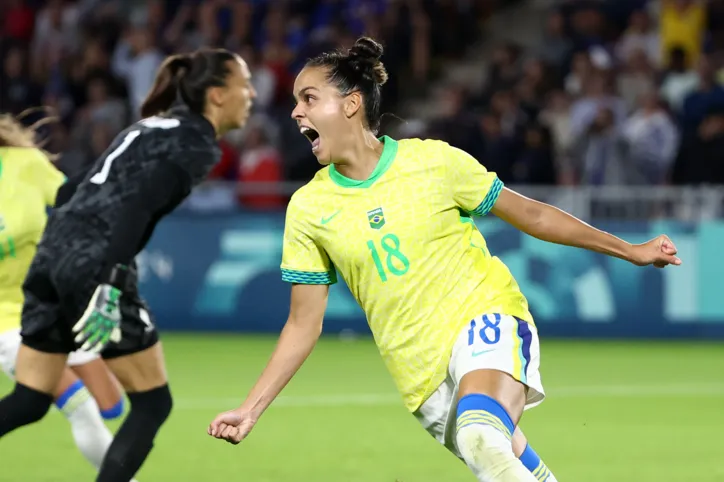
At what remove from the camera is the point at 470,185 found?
17.4 feet

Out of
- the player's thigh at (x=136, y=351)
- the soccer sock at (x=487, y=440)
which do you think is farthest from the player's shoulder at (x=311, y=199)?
the player's thigh at (x=136, y=351)

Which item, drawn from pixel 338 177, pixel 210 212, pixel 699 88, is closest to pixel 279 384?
pixel 338 177

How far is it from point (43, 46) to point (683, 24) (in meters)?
8.87

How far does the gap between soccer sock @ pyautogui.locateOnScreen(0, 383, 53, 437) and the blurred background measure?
4.63 m

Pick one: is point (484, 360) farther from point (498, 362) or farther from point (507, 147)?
point (507, 147)

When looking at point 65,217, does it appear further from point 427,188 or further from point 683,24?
point 683,24

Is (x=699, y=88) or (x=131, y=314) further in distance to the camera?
(x=699, y=88)

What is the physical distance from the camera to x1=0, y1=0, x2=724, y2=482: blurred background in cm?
1467

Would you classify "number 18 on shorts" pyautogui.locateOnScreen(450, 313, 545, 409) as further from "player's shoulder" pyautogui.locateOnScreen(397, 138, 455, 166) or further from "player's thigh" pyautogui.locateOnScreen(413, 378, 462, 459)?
"player's shoulder" pyautogui.locateOnScreen(397, 138, 455, 166)

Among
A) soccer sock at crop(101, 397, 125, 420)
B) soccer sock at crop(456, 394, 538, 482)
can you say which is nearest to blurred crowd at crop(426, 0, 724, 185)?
soccer sock at crop(101, 397, 125, 420)

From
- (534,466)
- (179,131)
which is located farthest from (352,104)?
(534,466)

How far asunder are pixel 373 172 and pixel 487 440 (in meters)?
1.18

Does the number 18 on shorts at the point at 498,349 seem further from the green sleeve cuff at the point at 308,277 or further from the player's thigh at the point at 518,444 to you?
the green sleeve cuff at the point at 308,277

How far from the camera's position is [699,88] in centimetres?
1574
